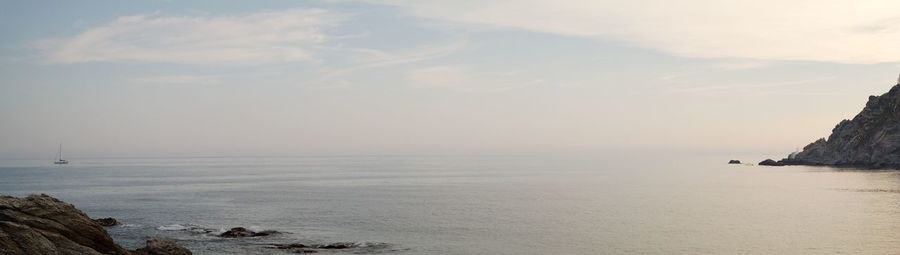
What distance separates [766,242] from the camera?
74125mm

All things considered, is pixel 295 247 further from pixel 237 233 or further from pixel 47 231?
pixel 47 231

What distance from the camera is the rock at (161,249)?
2087 inches

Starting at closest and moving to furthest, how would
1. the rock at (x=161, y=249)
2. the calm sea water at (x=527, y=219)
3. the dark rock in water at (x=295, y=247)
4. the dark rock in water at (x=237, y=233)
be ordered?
the rock at (x=161, y=249)
the dark rock in water at (x=295, y=247)
the calm sea water at (x=527, y=219)
the dark rock in water at (x=237, y=233)

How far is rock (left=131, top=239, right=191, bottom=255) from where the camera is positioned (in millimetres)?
53000

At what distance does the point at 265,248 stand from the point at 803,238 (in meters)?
58.7

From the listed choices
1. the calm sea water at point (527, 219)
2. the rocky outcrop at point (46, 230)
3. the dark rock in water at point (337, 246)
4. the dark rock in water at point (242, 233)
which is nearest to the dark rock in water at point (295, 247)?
the dark rock in water at point (337, 246)

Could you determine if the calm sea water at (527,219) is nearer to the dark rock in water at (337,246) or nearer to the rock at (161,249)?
the dark rock in water at (337,246)

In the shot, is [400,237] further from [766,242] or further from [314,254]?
[766,242]

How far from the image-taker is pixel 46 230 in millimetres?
39812

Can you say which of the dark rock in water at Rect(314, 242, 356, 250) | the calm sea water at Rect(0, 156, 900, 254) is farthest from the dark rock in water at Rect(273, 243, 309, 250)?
the calm sea water at Rect(0, 156, 900, 254)

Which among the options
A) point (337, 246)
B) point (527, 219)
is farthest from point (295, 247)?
point (527, 219)

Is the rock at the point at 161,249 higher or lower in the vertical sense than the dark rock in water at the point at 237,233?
higher

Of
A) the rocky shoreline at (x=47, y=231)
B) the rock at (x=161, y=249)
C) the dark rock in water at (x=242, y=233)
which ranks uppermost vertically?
the rocky shoreline at (x=47, y=231)

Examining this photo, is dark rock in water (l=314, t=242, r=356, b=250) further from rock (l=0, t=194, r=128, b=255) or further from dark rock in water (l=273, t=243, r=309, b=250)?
rock (l=0, t=194, r=128, b=255)
